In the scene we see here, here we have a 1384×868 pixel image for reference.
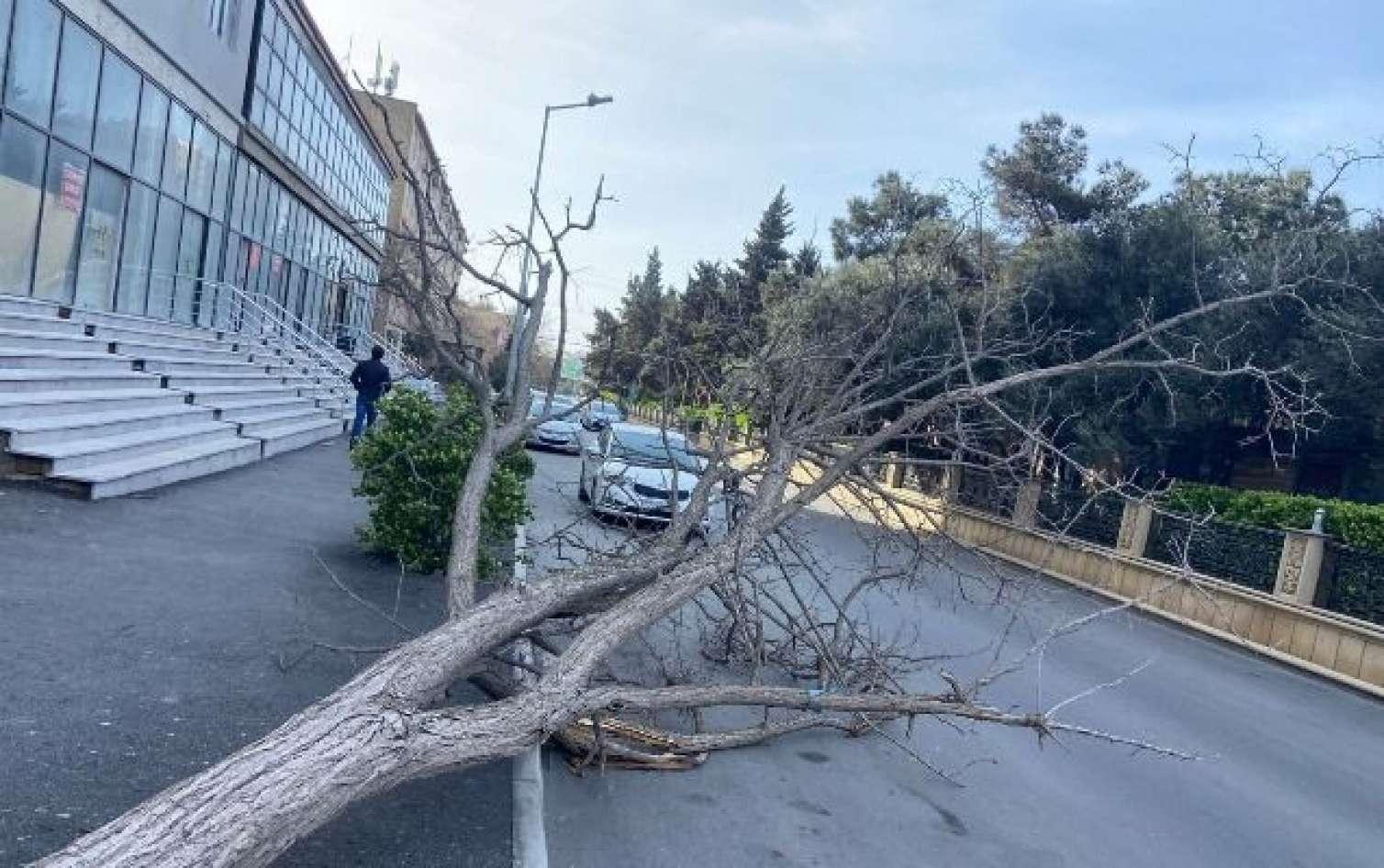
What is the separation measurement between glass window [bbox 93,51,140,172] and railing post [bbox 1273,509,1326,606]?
17.1m

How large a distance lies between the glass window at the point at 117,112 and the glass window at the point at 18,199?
6.27 ft

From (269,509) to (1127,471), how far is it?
51.6 feet

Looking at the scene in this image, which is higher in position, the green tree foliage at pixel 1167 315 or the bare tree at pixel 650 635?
the green tree foliage at pixel 1167 315

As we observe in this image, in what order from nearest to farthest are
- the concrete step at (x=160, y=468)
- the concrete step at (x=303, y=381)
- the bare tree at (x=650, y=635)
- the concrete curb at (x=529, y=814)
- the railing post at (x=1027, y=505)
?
the bare tree at (x=650, y=635), the concrete curb at (x=529, y=814), the concrete step at (x=160, y=468), the railing post at (x=1027, y=505), the concrete step at (x=303, y=381)

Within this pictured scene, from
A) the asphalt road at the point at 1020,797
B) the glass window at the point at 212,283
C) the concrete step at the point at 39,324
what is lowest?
the asphalt road at the point at 1020,797

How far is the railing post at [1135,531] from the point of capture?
18688 millimetres

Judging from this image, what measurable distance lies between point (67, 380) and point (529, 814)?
970 centimetres

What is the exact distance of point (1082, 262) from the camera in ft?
73.5

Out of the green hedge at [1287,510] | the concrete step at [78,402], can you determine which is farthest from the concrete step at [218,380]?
the green hedge at [1287,510]

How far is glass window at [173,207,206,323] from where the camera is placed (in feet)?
71.6

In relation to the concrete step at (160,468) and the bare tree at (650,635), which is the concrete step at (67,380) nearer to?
the concrete step at (160,468)

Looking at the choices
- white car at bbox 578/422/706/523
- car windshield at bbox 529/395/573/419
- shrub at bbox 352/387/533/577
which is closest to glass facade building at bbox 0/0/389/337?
shrub at bbox 352/387/533/577

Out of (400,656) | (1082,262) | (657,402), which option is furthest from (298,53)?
(400,656)

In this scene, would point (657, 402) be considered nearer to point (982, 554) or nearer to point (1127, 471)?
point (982, 554)
